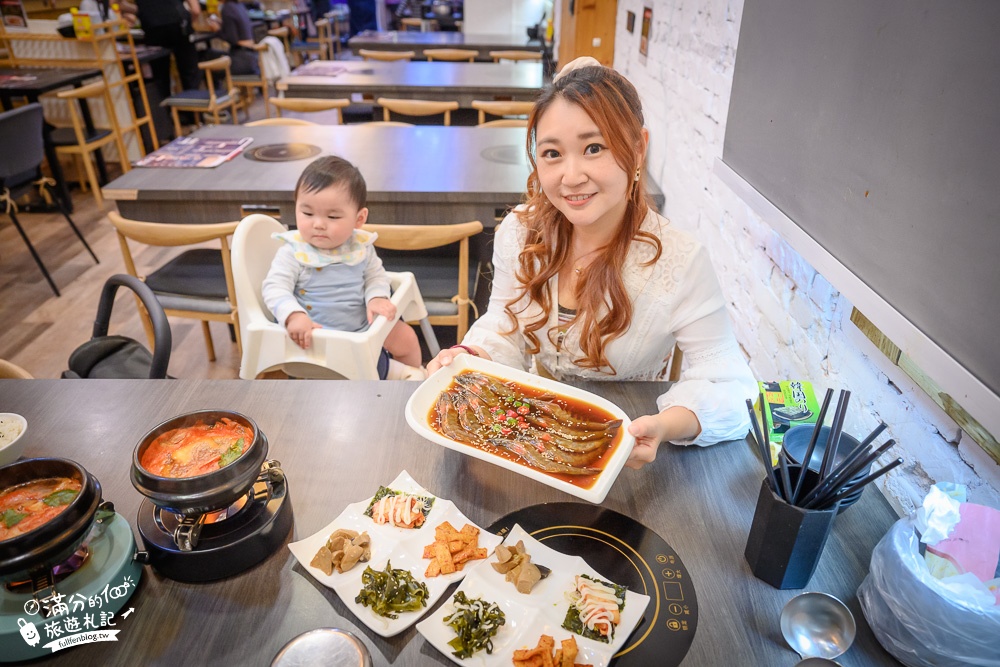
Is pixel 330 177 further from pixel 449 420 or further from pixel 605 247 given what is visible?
pixel 449 420

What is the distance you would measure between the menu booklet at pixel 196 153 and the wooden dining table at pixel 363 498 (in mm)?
1923

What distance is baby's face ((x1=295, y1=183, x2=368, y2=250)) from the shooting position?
1966mm

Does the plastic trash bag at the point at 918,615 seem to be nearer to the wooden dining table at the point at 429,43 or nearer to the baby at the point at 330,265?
the baby at the point at 330,265

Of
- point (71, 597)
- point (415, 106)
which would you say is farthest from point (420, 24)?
point (71, 597)

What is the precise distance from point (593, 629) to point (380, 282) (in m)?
1.48

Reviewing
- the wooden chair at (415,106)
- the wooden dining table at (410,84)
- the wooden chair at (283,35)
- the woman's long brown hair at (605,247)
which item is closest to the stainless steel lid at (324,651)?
the woman's long brown hair at (605,247)

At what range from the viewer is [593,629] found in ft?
2.85

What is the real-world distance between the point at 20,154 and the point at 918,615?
491 cm

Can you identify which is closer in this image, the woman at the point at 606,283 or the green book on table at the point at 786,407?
the green book on table at the point at 786,407

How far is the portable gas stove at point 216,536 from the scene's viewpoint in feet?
3.06

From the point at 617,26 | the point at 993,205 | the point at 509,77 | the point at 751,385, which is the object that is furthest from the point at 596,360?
the point at 509,77

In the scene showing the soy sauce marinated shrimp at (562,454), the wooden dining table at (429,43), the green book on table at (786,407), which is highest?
the wooden dining table at (429,43)

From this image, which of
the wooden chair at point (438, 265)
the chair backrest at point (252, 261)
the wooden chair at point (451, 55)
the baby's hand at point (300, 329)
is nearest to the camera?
the baby's hand at point (300, 329)

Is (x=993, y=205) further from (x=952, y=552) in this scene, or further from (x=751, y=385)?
(x=751, y=385)
